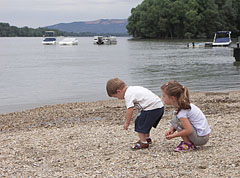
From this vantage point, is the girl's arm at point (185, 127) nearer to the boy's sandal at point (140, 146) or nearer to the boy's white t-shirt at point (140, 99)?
the boy's white t-shirt at point (140, 99)

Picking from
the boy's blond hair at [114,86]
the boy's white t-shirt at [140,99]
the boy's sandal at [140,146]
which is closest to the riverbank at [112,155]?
the boy's sandal at [140,146]

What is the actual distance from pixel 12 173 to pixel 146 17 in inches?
4731

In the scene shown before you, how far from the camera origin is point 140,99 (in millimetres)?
5453

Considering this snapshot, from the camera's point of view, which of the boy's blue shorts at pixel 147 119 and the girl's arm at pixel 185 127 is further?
the boy's blue shorts at pixel 147 119

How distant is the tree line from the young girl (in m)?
106

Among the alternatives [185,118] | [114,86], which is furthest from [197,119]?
[114,86]

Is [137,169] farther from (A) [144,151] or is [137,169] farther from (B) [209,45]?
(B) [209,45]

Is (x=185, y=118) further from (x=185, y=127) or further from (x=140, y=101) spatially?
(x=140, y=101)

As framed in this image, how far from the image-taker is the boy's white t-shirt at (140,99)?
213 inches

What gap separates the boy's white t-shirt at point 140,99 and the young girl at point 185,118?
325mm

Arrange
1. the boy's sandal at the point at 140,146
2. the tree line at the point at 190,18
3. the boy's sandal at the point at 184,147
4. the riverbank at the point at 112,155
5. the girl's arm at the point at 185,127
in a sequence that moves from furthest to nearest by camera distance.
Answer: the tree line at the point at 190,18, the boy's sandal at the point at 140,146, the boy's sandal at the point at 184,147, the girl's arm at the point at 185,127, the riverbank at the point at 112,155

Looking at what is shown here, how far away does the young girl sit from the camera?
502cm

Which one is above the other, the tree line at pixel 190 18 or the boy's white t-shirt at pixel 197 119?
the tree line at pixel 190 18

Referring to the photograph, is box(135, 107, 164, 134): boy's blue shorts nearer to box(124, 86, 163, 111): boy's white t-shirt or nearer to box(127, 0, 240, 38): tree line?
box(124, 86, 163, 111): boy's white t-shirt
